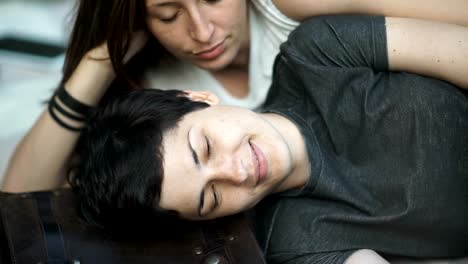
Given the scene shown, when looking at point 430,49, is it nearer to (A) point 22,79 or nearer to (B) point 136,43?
(B) point 136,43

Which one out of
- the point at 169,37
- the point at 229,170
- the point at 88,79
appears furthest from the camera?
the point at 88,79

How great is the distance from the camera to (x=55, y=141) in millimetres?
1581

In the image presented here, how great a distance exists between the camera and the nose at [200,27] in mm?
1361

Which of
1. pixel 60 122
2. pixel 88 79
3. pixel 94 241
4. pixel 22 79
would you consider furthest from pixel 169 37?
pixel 22 79

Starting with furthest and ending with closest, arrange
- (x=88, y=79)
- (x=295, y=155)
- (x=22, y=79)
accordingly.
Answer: (x=22, y=79) < (x=88, y=79) < (x=295, y=155)

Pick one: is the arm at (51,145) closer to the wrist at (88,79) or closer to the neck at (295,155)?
the wrist at (88,79)

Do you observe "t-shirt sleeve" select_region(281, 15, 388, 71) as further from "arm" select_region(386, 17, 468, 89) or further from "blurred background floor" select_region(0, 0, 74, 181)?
"blurred background floor" select_region(0, 0, 74, 181)

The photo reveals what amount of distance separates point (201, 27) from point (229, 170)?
344 mm

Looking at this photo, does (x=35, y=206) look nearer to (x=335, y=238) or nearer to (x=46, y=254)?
(x=46, y=254)

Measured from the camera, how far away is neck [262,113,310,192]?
1314 mm

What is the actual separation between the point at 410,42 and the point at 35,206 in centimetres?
83

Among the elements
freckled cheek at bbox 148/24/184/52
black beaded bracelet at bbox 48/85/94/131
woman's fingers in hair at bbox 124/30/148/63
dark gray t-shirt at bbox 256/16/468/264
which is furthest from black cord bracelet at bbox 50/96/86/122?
dark gray t-shirt at bbox 256/16/468/264

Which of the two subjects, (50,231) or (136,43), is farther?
(136,43)

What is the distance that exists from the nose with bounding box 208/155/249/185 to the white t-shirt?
0.43 m
